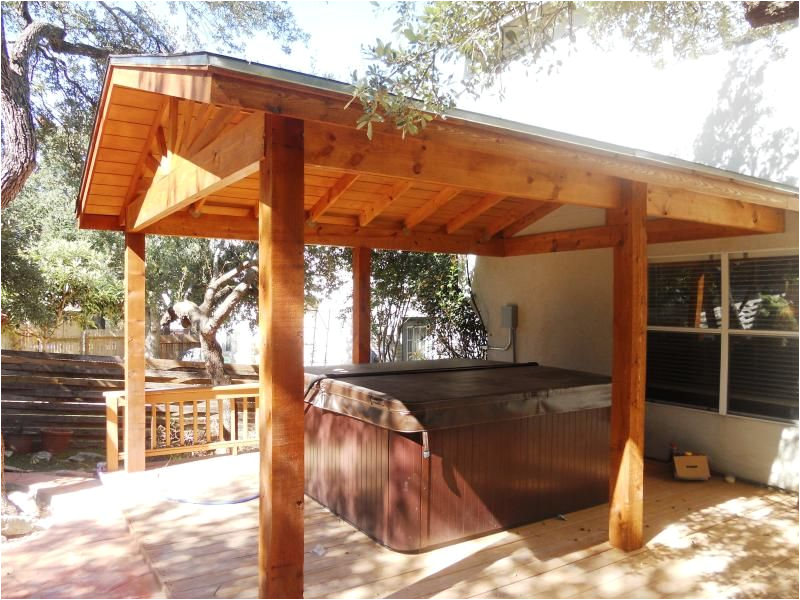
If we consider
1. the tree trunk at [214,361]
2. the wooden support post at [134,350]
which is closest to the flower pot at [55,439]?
the tree trunk at [214,361]

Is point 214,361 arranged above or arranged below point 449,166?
below

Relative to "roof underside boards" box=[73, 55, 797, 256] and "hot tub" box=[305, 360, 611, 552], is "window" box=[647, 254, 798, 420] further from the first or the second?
"hot tub" box=[305, 360, 611, 552]

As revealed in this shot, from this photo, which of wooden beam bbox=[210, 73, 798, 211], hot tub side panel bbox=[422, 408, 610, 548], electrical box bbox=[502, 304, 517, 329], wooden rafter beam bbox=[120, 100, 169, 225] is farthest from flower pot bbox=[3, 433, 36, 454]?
wooden beam bbox=[210, 73, 798, 211]

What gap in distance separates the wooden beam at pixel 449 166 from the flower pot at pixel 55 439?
649 centimetres

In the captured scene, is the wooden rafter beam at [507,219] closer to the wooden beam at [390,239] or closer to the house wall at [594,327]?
the wooden beam at [390,239]

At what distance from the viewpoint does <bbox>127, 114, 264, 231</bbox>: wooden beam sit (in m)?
2.33

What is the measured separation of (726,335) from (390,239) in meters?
3.23

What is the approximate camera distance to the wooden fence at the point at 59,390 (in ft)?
22.5

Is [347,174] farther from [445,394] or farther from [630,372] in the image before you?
[630,372]

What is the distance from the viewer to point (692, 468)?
4.89m

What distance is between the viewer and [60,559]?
3.46m

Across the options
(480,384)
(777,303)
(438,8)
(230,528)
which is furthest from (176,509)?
(777,303)

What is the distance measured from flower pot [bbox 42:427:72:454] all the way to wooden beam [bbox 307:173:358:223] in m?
4.61

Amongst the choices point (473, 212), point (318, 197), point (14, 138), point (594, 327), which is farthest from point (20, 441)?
point (594, 327)
